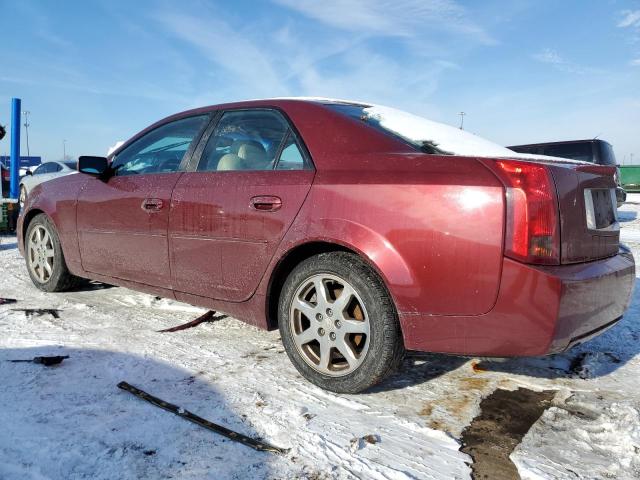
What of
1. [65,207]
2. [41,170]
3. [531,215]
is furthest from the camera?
[41,170]

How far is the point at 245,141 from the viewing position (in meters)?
2.99

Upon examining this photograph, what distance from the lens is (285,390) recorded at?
2.43 meters

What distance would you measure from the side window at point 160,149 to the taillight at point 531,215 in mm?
2095

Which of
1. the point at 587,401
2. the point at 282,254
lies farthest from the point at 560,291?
the point at 282,254

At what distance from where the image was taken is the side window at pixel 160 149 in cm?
333

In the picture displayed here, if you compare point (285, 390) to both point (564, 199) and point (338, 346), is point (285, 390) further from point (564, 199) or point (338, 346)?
point (564, 199)

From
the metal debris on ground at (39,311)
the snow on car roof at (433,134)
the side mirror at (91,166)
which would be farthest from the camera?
the side mirror at (91,166)

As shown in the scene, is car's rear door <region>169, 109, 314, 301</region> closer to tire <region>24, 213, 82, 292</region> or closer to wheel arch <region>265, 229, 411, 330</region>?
wheel arch <region>265, 229, 411, 330</region>

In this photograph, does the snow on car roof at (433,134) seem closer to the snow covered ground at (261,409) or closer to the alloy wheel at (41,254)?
the snow covered ground at (261,409)

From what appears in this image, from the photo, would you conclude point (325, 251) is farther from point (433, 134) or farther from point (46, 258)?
point (46, 258)

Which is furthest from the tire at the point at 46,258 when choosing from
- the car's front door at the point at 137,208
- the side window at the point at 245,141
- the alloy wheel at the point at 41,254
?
the side window at the point at 245,141

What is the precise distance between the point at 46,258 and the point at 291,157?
2.88 m

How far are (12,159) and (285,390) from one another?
1073 centimetres

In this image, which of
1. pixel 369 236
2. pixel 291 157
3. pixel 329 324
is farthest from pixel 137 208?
pixel 369 236
